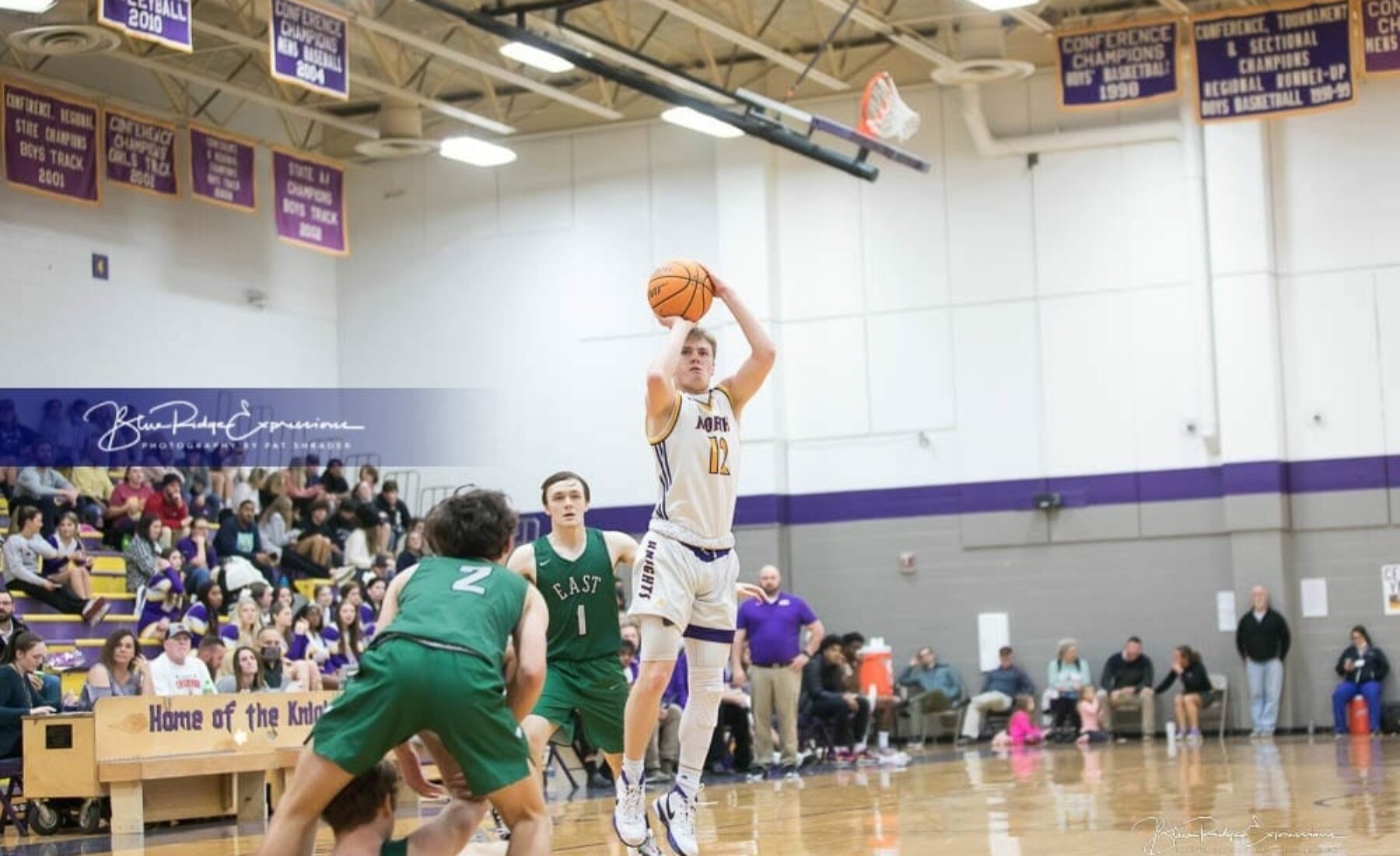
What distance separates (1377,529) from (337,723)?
18024 millimetres

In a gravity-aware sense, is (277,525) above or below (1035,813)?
above

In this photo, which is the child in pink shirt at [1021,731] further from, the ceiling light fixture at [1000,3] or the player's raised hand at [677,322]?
the player's raised hand at [677,322]

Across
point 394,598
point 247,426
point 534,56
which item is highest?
point 534,56

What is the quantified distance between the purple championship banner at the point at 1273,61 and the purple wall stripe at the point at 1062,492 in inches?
184

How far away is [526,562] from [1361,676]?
49.4ft

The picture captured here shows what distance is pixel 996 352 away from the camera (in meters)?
22.4

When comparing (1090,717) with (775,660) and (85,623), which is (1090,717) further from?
(85,623)

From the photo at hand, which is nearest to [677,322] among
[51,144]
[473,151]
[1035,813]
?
[1035,813]

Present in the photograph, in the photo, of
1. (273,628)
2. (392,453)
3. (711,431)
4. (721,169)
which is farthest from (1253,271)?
(711,431)

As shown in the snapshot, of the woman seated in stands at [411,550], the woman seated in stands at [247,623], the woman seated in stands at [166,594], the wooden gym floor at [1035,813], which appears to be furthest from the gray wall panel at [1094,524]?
the woman seated in stands at [166,594]

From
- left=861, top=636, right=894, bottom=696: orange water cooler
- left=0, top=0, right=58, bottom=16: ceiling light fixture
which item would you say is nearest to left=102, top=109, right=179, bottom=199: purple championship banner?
left=0, top=0, right=58, bottom=16: ceiling light fixture

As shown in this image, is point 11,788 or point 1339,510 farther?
point 1339,510

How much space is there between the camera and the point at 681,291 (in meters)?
7.50

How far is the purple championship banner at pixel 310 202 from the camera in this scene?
21.9 m
